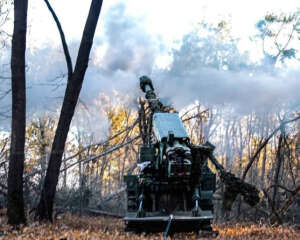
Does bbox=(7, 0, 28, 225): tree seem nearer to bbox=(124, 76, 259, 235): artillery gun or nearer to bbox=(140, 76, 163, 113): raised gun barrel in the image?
bbox=(124, 76, 259, 235): artillery gun

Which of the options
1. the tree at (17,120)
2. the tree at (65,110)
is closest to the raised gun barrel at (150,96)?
the tree at (65,110)

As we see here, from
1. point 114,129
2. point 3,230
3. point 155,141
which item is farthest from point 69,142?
point 3,230

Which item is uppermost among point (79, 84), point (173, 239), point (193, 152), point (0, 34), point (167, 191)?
point (0, 34)

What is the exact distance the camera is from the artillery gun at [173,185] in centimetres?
840

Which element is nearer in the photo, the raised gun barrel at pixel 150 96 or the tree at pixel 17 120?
the tree at pixel 17 120

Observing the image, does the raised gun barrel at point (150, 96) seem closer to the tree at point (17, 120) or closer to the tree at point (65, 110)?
the tree at point (65, 110)

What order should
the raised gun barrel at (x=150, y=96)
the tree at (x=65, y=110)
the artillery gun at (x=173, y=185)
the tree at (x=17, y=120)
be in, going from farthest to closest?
the raised gun barrel at (x=150, y=96) < the tree at (x=65, y=110) < the artillery gun at (x=173, y=185) < the tree at (x=17, y=120)

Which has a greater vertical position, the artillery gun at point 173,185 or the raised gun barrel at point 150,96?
the raised gun barrel at point 150,96

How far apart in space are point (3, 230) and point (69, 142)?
796 inches

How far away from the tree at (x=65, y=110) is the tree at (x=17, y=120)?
0.95m

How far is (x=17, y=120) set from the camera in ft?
26.9

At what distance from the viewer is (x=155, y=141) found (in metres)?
9.93

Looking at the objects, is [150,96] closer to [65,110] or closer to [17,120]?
[65,110]

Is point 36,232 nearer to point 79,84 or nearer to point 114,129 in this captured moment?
point 79,84
